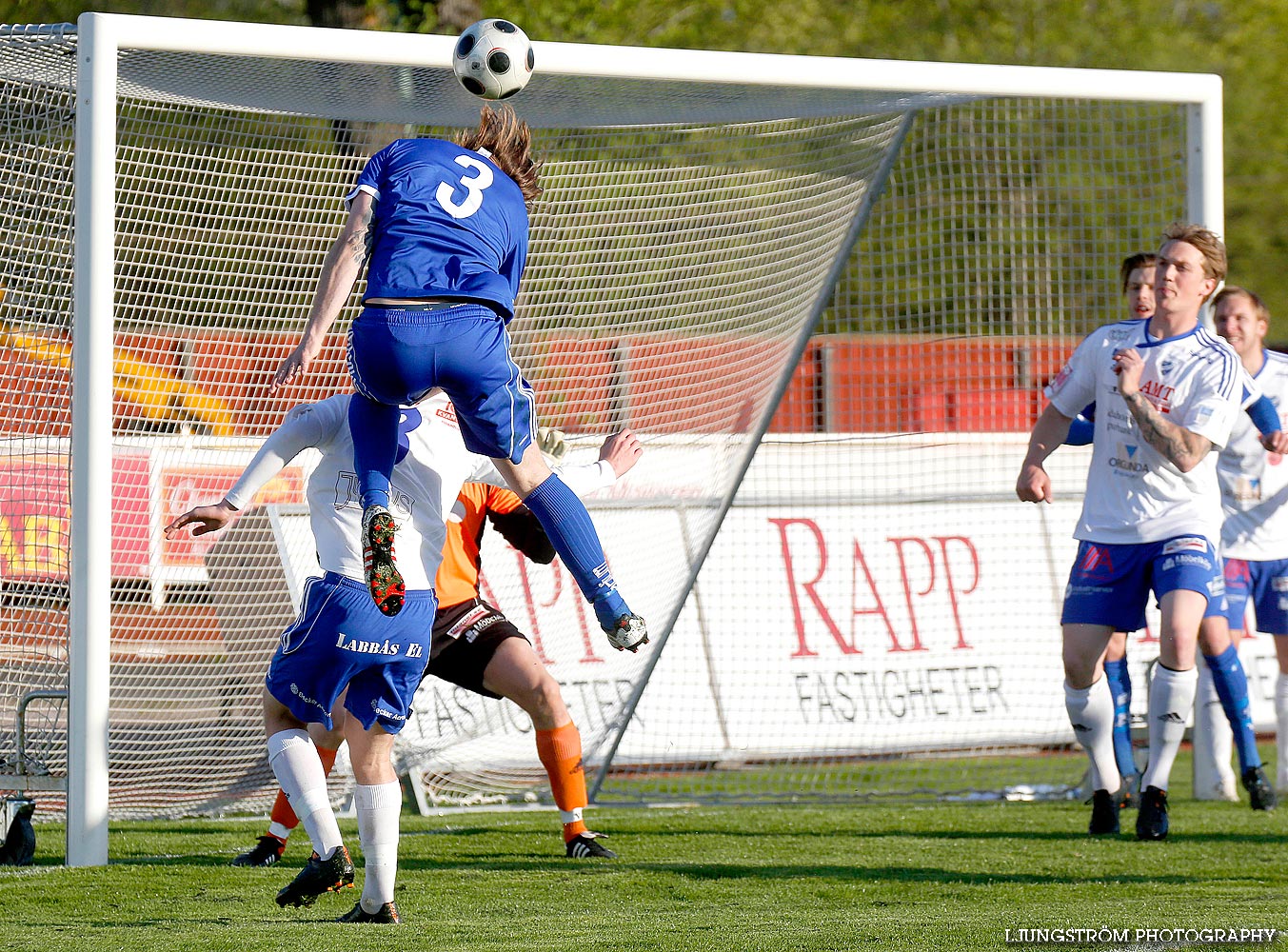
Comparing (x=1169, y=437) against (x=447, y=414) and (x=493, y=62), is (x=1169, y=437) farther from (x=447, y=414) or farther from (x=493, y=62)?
(x=493, y=62)

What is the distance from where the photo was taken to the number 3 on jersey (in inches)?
172

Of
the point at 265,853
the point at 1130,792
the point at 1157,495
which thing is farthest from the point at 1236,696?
the point at 265,853

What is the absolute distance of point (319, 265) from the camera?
693 centimetres

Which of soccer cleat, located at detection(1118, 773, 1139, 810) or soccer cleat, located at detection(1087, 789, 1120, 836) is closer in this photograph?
soccer cleat, located at detection(1087, 789, 1120, 836)

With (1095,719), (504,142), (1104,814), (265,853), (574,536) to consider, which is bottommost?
(1104,814)

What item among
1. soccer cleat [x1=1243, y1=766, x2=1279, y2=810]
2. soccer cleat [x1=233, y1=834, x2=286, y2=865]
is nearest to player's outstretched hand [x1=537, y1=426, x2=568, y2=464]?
soccer cleat [x1=233, y1=834, x2=286, y2=865]

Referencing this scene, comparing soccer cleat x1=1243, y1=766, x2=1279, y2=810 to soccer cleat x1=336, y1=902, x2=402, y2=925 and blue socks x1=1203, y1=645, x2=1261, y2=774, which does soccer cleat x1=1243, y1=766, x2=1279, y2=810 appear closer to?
blue socks x1=1203, y1=645, x2=1261, y2=774

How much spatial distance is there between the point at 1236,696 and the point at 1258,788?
0.39m

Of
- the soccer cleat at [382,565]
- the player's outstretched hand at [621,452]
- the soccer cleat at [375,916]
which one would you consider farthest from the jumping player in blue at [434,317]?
the soccer cleat at [375,916]

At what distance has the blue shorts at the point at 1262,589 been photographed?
24.4ft

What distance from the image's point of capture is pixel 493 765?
7.39 m

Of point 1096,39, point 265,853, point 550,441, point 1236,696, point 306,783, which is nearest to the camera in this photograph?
point 306,783

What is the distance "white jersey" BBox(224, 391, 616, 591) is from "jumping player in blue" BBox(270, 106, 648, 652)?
105 millimetres

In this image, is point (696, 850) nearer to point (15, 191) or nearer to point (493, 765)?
point (493, 765)
